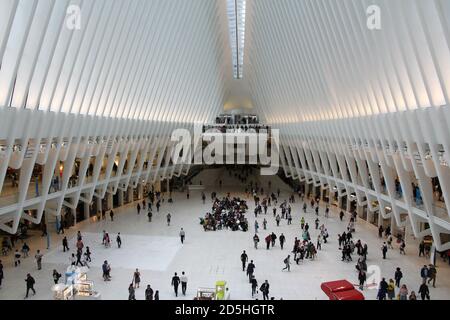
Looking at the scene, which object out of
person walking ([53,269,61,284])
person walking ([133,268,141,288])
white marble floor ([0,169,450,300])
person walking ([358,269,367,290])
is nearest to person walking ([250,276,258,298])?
white marble floor ([0,169,450,300])

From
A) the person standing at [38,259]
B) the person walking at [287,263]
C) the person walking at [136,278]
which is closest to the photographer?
the person walking at [136,278]

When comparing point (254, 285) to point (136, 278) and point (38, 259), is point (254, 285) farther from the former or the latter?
point (38, 259)

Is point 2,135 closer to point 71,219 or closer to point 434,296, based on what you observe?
point 71,219

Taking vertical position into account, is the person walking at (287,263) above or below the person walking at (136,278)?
above

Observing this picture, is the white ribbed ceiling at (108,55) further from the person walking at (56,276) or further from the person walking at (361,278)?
the person walking at (361,278)

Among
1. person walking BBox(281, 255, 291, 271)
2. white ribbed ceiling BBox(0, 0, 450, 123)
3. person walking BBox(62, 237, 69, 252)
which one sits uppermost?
white ribbed ceiling BBox(0, 0, 450, 123)

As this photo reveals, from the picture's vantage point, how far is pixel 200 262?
1702 cm

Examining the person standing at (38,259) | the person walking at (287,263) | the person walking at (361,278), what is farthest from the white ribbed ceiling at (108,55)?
the person walking at (361,278)

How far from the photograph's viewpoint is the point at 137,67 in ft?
73.8

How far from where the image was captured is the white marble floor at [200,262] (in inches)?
551

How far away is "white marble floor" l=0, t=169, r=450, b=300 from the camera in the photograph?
45.9ft

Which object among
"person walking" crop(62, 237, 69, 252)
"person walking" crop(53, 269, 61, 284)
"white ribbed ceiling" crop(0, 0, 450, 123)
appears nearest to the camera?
"white ribbed ceiling" crop(0, 0, 450, 123)

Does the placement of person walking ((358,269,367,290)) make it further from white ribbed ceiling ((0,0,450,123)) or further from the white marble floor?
white ribbed ceiling ((0,0,450,123))
